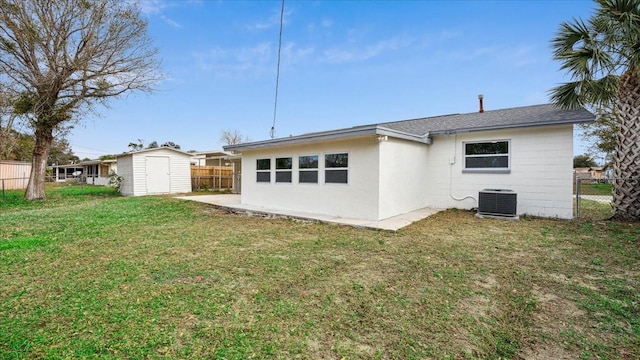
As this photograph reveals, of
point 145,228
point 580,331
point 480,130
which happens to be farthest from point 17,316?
point 480,130

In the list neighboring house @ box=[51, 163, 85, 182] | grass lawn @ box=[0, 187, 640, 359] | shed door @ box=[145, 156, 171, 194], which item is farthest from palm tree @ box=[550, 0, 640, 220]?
neighboring house @ box=[51, 163, 85, 182]

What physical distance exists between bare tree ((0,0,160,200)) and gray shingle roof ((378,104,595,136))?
1361 centimetres

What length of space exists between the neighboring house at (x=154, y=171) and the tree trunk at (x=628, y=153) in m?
20.4

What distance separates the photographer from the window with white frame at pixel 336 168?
8352mm

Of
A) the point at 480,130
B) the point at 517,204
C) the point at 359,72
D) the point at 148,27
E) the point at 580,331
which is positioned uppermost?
the point at 148,27

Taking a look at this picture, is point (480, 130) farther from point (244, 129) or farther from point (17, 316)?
point (244, 129)

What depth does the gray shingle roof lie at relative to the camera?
25.6 feet

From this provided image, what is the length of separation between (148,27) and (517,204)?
18.0 meters

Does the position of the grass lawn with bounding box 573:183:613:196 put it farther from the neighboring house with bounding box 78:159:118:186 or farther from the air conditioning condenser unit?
the neighboring house with bounding box 78:159:118:186

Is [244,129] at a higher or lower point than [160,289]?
higher

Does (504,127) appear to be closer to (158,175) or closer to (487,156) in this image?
(487,156)

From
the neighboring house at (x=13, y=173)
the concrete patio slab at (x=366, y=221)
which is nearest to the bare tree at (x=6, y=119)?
the concrete patio slab at (x=366, y=221)

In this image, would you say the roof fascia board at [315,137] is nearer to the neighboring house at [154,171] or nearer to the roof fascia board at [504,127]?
the roof fascia board at [504,127]

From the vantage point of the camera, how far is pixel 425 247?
5.35 meters
